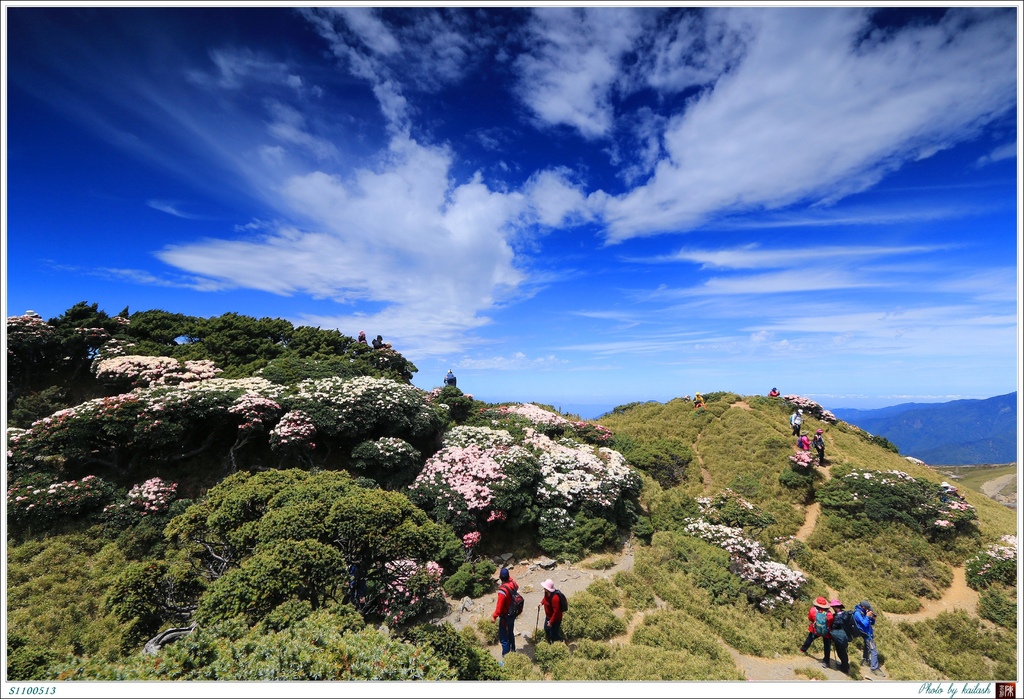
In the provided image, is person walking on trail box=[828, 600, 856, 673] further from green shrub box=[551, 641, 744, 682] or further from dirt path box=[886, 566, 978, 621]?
dirt path box=[886, 566, 978, 621]

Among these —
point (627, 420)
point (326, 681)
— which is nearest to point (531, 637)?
point (326, 681)

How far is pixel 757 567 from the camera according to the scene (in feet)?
39.3

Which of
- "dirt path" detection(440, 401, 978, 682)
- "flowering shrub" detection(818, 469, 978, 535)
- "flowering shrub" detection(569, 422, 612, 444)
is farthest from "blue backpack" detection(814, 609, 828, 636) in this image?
"flowering shrub" detection(569, 422, 612, 444)

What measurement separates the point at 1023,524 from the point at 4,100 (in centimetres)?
1955

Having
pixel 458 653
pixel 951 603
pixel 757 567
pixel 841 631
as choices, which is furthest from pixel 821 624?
pixel 458 653

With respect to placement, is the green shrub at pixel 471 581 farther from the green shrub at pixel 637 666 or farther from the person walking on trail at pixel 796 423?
the person walking on trail at pixel 796 423

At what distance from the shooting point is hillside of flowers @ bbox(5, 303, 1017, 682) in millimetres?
6668

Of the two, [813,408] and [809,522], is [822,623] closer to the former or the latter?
[809,522]

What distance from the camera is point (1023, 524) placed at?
6.82 m

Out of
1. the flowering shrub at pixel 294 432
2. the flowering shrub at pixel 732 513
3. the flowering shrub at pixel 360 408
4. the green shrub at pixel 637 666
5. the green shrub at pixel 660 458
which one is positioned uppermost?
the flowering shrub at pixel 360 408

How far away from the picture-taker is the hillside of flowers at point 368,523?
667 centimetres

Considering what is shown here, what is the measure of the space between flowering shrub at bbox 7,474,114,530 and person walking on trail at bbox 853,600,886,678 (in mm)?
20698

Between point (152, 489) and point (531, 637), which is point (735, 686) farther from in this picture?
point (152, 489)

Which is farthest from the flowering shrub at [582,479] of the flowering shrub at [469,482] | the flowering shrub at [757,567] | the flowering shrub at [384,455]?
the flowering shrub at [384,455]
